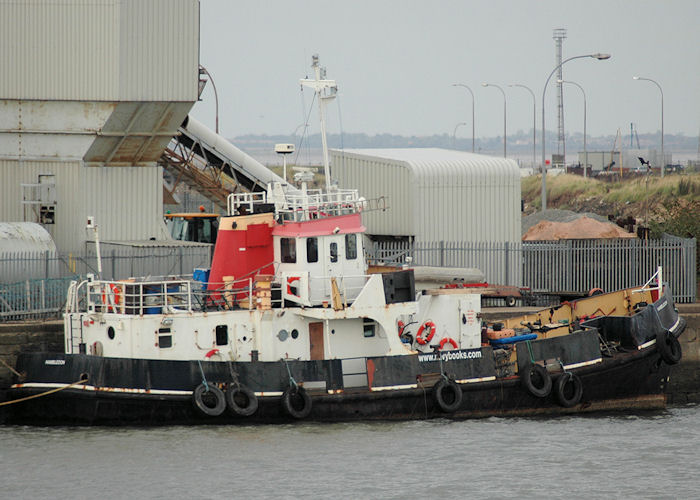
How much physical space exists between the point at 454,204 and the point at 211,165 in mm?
8409

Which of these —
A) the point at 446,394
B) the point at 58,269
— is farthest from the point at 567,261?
the point at 58,269

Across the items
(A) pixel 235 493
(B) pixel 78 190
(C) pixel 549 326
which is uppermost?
(B) pixel 78 190

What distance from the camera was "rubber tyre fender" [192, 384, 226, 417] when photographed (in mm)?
20469

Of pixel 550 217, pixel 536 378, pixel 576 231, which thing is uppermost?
pixel 550 217

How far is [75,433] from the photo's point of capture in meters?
20.2

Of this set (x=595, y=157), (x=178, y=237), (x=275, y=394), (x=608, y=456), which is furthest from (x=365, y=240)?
(x=595, y=157)

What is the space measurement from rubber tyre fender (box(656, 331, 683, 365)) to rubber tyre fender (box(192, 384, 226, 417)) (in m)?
8.81

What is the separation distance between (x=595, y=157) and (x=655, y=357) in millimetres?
62880

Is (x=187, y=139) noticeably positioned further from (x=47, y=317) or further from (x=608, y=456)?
(x=608, y=456)

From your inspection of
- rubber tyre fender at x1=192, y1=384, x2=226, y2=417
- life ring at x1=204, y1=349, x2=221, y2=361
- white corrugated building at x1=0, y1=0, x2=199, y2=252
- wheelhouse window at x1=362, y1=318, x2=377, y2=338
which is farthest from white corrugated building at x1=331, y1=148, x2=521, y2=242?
rubber tyre fender at x1=192, y1=384, x2=226, y2=417

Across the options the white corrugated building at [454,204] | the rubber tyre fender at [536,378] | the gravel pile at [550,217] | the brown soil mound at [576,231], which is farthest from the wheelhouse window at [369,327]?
the gravel pile at [550,217]

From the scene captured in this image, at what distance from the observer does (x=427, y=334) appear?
73.8 feet

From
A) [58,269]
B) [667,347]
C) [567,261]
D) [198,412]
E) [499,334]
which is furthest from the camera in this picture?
[567,261]

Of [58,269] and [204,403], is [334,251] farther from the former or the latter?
[58,269]
